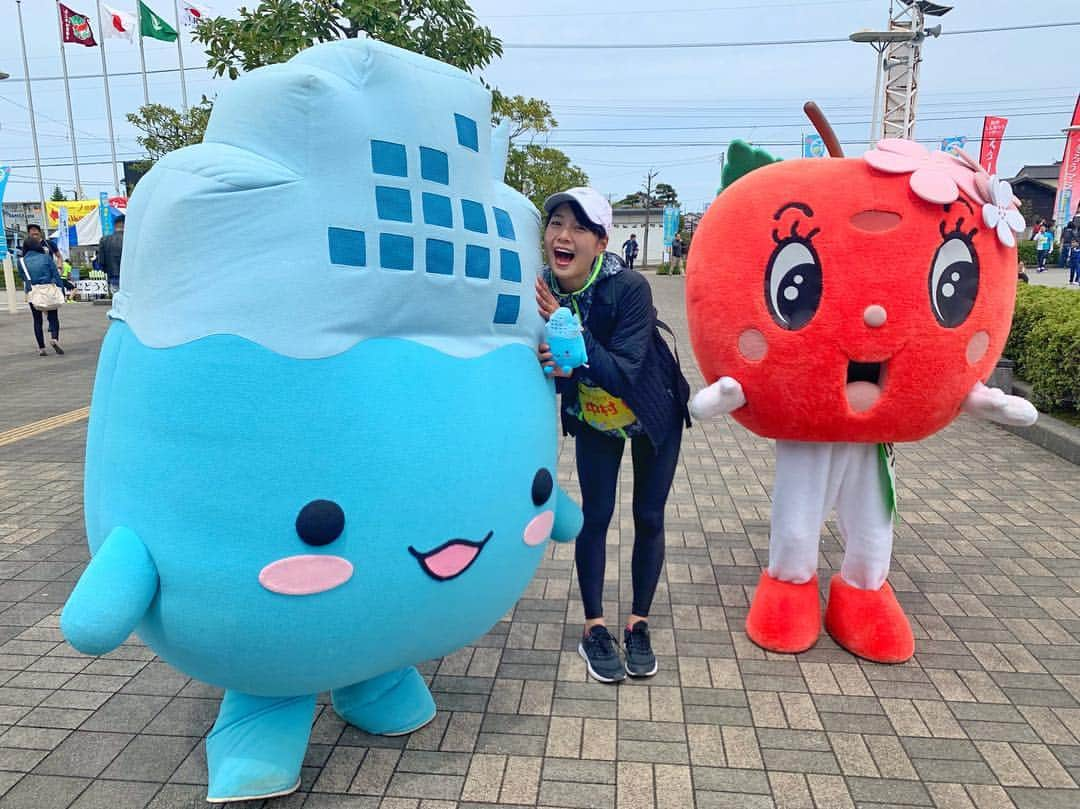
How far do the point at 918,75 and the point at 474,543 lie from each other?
16128 millimetres

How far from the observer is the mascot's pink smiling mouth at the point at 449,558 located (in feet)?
7.06

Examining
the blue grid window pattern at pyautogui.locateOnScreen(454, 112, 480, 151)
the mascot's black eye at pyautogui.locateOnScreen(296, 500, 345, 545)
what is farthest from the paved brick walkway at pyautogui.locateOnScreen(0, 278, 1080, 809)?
the blue grid window pattern at pyautogui.locateOnScreen(454, 112, 480, 151)

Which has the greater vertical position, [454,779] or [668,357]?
[668,357]

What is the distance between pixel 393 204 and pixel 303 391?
55cm

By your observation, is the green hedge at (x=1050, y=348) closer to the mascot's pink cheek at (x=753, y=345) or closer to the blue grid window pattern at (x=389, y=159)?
the mascot's pink cheek at (x=753, y=345)

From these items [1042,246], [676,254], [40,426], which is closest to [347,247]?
[40,426]

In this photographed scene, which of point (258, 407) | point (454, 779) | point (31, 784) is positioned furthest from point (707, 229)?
point (31, 784)

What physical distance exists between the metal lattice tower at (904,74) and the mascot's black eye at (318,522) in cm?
1549

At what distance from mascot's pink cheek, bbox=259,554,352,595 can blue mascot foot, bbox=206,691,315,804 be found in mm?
716

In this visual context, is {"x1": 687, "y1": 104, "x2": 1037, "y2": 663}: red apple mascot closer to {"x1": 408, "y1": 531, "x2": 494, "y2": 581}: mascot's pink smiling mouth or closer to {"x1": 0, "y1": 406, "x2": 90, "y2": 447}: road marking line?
{"x1": 408, "y1": 531, "x2": 494, "y2": 581}: mascot's pink smiling mouth

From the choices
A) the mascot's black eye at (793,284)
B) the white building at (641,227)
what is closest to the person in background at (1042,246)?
the white building at (641,227)

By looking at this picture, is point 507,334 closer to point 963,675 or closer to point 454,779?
point 454,779

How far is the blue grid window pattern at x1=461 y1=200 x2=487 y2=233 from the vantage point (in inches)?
88.0

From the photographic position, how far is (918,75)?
14914 millimetres
